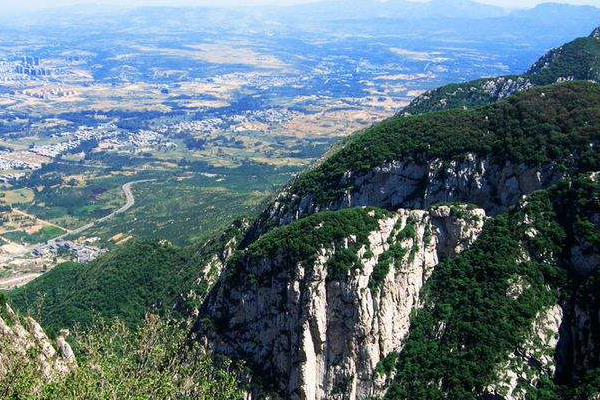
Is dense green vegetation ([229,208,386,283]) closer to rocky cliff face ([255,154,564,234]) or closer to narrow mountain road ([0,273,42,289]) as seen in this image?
rocky cliff face ([255,154,564,234])

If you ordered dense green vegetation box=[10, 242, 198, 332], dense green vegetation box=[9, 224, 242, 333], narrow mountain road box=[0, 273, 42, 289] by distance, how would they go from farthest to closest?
narrow mountain road box=[0, 273, 42, 289]
dense green vegetation box=[10, 242, 198, 332]
dense green vegetation box=[9, 224, 242, 333]

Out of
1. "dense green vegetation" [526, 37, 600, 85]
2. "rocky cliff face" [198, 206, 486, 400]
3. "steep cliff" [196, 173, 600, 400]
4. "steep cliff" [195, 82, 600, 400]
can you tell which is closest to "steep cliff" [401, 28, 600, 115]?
"dense green vegetation" [526, 37, 600, 85]

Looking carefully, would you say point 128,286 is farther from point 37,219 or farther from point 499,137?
point 37,219

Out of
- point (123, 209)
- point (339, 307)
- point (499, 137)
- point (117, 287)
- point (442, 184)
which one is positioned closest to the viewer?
point (339, 307)

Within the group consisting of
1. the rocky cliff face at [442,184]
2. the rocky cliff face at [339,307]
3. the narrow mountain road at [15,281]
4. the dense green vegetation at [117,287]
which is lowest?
the narrow mountain road at [15,281]

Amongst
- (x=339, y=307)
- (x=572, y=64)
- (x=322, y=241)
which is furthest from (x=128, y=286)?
(x=572, y=64)

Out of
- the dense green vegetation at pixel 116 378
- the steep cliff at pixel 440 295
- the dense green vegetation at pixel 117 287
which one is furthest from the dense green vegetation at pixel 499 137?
the dense green vegetation at pixel 116 378

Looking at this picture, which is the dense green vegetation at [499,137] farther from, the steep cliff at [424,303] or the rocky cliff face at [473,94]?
the rocky cliff face at [473,94]
